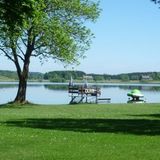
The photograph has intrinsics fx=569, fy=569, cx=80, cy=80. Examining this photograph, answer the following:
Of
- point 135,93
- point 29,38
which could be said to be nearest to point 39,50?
point 29,38

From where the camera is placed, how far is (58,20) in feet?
156

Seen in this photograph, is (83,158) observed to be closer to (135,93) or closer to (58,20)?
(58,20)

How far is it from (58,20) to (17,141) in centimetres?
3021

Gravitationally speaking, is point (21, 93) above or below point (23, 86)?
below

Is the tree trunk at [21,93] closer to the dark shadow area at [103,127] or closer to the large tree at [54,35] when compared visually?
the large tree at [54,35]

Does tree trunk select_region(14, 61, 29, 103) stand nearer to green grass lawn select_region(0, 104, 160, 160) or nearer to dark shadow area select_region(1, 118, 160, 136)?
dark shadow area select_region(1, 118, 160, 136)

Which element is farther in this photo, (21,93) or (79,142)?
(21,93)

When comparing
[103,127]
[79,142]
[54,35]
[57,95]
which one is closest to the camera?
[79,142]

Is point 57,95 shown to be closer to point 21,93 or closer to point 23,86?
point 23,86

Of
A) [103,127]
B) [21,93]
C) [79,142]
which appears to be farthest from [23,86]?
[79,142]

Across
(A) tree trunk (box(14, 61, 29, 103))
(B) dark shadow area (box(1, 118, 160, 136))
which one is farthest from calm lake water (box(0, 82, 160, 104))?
(B) dark shadow area (box(1, 118, 160, 136))

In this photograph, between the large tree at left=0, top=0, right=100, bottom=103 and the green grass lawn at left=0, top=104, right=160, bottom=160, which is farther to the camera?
the large tree at left=0, top=0, right=100, bottom=103

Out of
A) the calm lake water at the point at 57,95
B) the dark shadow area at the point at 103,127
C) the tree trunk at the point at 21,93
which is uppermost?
the tree trunk at the point at 21,93

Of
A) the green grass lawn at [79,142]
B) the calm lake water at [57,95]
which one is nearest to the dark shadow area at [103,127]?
the green grass lawn at [79,142]
